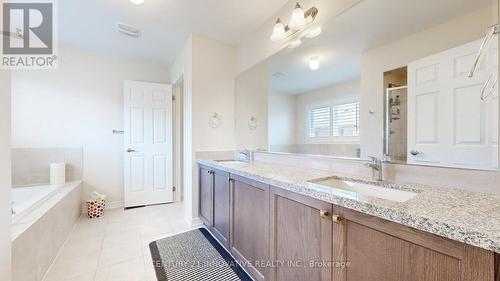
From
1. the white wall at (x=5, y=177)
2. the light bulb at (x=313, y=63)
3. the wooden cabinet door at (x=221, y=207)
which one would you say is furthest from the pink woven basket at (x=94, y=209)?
the light bulb at (x=313, y=63)

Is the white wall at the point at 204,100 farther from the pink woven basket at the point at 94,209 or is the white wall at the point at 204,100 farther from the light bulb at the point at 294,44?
the pink woven basket at the point at 94,209

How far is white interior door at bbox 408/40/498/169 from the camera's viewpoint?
3.02 ft

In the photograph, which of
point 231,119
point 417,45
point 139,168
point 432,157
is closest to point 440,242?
point 432,157

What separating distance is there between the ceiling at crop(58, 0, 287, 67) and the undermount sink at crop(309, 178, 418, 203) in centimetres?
178

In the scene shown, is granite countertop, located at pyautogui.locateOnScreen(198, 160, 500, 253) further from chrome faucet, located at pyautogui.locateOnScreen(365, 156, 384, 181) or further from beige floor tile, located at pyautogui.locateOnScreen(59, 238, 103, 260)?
beige floor tile, located at pyautogui.locateOnScreen(59, 238, 103, 260)

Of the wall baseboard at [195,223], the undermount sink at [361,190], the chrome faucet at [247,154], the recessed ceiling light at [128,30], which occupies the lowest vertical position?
the wall baseboard at [195,223]

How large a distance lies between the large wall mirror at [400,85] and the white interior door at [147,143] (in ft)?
7.73

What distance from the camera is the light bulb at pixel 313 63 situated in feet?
6.00

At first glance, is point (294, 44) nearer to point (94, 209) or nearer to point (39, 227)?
point (39, 227)

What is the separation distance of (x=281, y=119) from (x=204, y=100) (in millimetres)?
1108

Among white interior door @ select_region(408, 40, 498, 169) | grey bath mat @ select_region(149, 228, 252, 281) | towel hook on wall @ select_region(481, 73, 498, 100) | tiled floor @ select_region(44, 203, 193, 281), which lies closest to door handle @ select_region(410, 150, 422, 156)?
white interior door @ select_region(408, 40, 498, 169)

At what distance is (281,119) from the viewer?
219cm

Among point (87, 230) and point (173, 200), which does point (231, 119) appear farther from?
point (87, 230)

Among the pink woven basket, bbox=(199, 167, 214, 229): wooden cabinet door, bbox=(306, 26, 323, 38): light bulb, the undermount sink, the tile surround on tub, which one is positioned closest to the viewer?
the undermount sink
